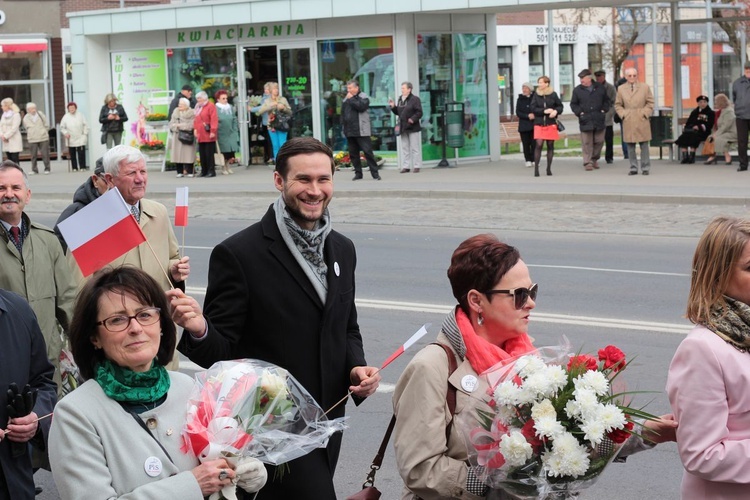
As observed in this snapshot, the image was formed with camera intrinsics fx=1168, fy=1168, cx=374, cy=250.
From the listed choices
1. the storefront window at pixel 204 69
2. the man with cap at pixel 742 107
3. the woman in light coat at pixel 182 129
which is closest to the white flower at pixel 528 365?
the man with cap at pixel 742 107

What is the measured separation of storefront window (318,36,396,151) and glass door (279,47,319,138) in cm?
45

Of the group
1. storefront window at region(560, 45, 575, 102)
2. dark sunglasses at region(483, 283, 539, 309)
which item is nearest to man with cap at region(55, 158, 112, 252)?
dark sunglasses at region(483, 283, 539, 309)

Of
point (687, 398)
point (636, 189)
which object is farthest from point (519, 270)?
point (636, 189)

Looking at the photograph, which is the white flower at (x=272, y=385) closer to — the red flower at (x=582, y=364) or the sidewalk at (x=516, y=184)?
the red flower at (x=582, y=364)

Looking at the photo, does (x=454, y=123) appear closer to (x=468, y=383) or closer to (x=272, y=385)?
(x=468, y=383)

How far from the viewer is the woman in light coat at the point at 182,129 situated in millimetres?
27203

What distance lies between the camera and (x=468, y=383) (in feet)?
11.8

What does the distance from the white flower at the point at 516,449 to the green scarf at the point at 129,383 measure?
0.99m

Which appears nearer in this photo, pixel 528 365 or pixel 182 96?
pixel 528 365

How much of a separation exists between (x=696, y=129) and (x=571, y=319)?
611 inches

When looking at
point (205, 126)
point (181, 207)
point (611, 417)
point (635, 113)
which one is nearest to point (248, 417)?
point (611, 417)

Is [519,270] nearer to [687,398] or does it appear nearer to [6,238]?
[687,398]

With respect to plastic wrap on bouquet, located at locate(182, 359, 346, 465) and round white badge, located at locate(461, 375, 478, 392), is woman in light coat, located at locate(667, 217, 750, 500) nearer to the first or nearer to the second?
round white badge, located at locate(461, 375, 478, 392)

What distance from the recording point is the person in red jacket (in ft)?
88.0
